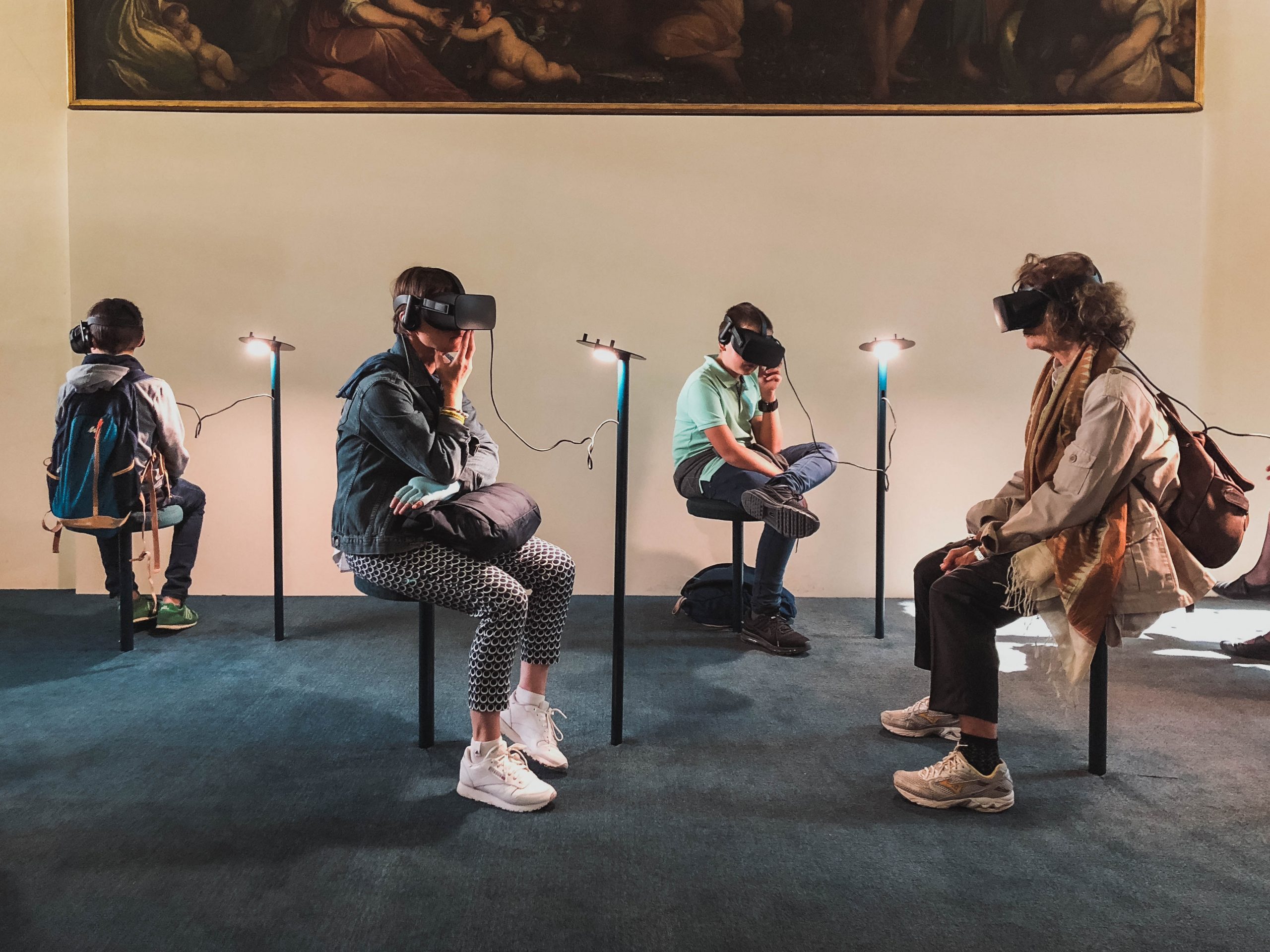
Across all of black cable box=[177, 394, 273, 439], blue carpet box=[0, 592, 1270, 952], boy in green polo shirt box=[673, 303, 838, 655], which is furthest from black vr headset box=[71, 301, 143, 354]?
boy in green polo shirt box=[673, 303, 838, 655]

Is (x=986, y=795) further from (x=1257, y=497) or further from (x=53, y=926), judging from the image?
(x=1257, y=497)

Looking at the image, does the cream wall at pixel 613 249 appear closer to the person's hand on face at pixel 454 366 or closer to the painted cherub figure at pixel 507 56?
the painted cherub figure at pixel 507 56

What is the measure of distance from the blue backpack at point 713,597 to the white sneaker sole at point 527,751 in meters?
1.59

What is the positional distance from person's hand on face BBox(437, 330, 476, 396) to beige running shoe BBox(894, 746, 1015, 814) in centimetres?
155

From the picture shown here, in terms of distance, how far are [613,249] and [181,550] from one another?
245cm

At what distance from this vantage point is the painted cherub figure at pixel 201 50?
14.2 ft

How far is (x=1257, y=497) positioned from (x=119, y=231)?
19.2 ft

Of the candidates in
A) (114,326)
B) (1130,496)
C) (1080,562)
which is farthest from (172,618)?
(1130,496)

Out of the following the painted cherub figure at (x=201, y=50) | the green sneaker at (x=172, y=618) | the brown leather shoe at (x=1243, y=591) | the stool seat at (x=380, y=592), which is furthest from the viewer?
the painted cherub figure at (x=201, y=50)

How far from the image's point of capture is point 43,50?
4379 millimetres

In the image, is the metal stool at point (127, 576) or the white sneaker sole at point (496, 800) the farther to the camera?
the metal stool at point (127, 576)

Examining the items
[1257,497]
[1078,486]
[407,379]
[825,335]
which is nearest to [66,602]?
[407,379]

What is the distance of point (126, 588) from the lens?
11.2 feet

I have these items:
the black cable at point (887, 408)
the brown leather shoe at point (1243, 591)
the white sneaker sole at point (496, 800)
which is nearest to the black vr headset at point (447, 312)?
the white sneaker sole at point (496, 800)
